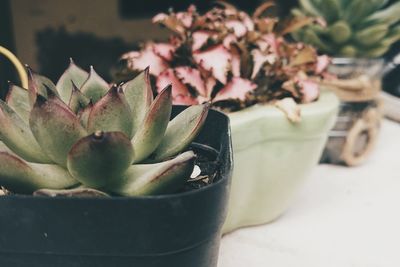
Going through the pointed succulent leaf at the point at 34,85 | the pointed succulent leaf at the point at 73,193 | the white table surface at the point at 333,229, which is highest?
the pointed succulent leaf at the point at 34,85

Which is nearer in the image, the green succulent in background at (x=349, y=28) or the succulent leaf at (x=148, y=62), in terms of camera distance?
the succulent leaf at (x=148, y=62)

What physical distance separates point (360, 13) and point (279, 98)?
462 mm

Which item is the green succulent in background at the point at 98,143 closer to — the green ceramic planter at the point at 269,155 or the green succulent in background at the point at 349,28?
the green ceramic planter at the point at 269,155

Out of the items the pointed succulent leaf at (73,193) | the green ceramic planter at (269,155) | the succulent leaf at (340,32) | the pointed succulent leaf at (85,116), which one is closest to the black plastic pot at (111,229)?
the pointed succulent leaf at (73,193)

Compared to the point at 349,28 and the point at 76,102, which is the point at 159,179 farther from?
the point at 349,28

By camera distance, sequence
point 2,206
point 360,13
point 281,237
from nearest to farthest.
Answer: point 2,206, point 281,237, point 360,13

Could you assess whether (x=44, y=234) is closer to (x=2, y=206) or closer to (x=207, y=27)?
(x=2, y=206)

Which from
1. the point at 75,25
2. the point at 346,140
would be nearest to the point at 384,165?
the point at 346,140

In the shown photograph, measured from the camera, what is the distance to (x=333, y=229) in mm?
1045

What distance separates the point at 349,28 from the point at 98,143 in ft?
3.32

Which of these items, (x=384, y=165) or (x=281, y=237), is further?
(x=384, y=165)

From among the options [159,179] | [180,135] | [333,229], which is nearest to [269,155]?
[333,229]

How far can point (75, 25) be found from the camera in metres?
1.82

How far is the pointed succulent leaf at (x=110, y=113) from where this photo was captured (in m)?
0.52
